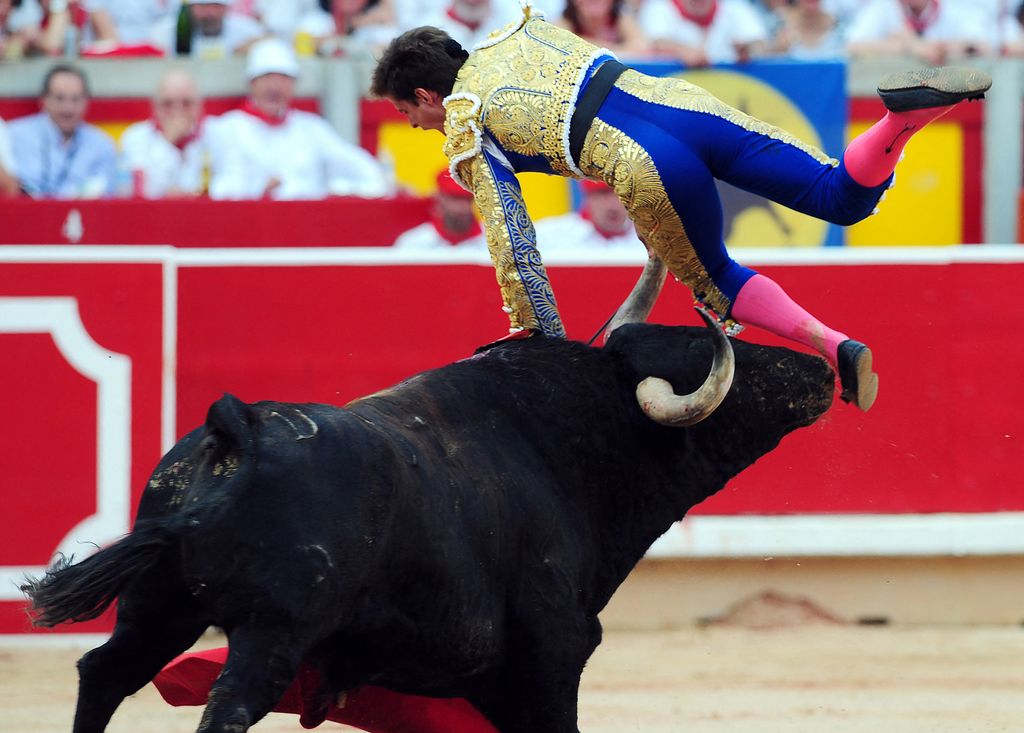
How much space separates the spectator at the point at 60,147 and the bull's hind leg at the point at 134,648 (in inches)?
177

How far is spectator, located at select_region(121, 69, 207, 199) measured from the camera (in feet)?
24.7

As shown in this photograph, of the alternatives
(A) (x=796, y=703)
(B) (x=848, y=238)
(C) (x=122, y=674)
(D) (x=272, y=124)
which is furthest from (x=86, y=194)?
(C) (x=122, y=674)

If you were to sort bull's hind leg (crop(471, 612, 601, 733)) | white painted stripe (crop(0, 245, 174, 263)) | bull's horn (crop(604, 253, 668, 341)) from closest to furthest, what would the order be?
bull's hind leg (crop(471, 612, 601, 733))
bull's horn (crop(604, 253, 668, 341))
white painted stripe (crop(0, 245, 174, 263))

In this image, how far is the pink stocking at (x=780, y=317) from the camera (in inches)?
156

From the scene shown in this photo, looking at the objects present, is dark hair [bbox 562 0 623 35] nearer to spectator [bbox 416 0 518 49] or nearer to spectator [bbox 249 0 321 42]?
spectator [bbox 416 0 518 49]

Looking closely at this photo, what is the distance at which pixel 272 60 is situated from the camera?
25.0 ft

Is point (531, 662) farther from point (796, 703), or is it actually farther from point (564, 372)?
point (796, 703)

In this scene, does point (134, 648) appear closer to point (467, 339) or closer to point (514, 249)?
point (514, 249)

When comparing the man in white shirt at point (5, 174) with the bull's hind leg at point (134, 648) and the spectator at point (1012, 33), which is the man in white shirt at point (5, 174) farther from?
the spectator at point (1012, 33)

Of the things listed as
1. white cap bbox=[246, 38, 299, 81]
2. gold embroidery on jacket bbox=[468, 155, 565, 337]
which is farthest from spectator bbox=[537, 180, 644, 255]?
gold embroidery on jacket bbox=[468, 155, 565, 337]

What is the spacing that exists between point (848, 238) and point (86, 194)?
338cm

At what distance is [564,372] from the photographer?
3.87m

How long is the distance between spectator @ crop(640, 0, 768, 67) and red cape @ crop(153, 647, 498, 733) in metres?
4.87

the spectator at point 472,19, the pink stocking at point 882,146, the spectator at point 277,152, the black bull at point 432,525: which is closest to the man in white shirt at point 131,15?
the spectator at point 277,152
